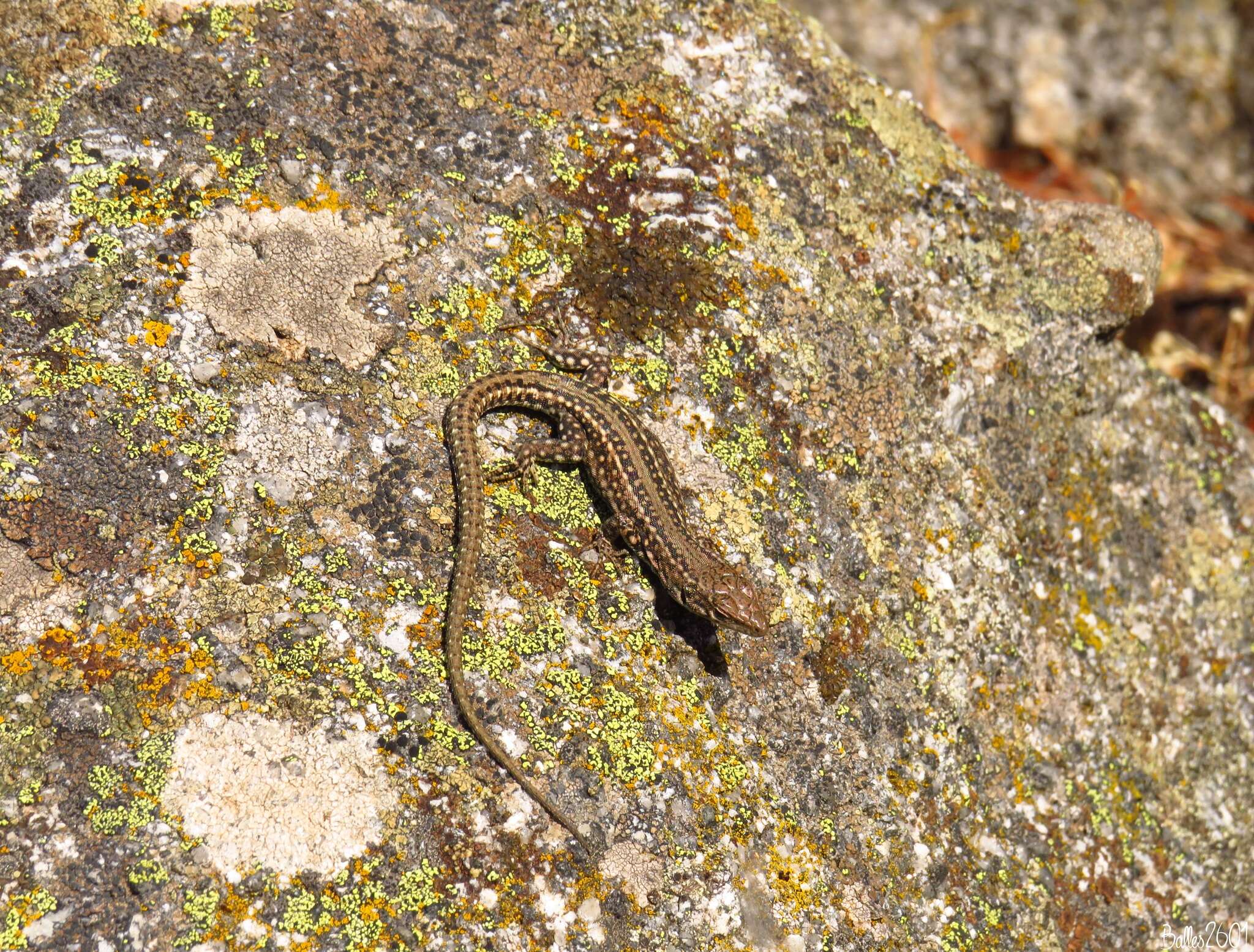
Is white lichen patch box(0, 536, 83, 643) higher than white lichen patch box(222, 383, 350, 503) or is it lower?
lower

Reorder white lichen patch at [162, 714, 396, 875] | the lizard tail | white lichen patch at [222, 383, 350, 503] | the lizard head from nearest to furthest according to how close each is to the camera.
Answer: white lichen patch at [162, 714, 396, 875] → the lizard tail → white lichen patch at [222, 383, 350, 503] → the lizard head

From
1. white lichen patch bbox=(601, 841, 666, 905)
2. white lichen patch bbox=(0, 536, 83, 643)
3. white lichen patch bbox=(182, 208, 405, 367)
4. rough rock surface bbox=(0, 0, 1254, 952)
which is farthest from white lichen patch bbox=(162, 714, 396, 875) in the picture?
white lichen patch bbox=(182, 208, 405, 367)

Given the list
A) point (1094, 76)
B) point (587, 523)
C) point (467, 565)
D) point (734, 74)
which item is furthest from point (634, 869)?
point (1094, 76)

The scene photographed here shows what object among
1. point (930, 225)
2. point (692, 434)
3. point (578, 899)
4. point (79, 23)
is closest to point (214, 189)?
point (79, 23)

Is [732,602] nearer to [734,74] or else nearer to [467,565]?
[467,565]

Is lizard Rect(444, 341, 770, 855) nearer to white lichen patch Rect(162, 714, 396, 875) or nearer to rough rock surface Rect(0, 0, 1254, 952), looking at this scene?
rough rock surface Rect(0, 0, 1254, 952)

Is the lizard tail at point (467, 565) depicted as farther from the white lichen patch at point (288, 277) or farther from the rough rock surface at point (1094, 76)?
the rough rock surface at point (1094, 76)
